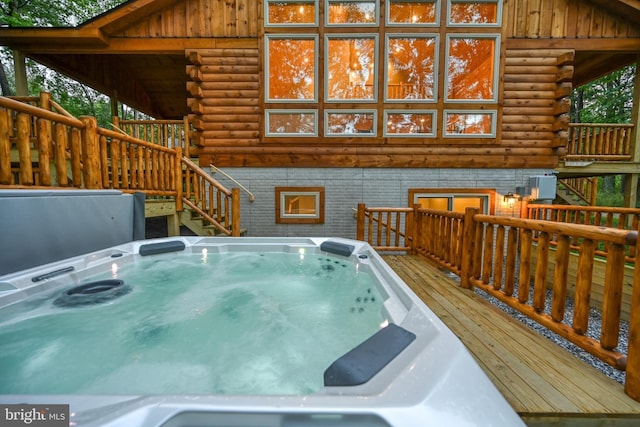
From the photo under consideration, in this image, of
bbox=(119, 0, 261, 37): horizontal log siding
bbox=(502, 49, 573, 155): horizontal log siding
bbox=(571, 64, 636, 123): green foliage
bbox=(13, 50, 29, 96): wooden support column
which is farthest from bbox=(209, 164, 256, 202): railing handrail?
bbox=(571, 64, 636, 123): green foliage

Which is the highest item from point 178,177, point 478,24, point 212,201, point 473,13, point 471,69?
point 473,13

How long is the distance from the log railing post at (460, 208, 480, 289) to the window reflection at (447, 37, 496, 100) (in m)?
3.35

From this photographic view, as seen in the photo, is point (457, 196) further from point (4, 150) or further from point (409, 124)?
point (4, 150)

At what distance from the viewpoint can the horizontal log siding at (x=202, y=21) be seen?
4.99 m

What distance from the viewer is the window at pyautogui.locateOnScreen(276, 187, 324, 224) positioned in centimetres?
520

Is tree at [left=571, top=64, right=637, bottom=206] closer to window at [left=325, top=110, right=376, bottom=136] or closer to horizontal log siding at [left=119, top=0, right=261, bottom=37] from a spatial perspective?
window at [left=325, top=110, right=376, bottom=136]

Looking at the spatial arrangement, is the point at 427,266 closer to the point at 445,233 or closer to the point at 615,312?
the point at 445,233

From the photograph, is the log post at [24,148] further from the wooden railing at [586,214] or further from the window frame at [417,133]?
the wooden railing at [586,214]

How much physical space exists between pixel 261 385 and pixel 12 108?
3.07 meters

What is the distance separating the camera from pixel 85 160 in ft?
9.38

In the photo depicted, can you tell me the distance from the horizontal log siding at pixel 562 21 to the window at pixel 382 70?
404 mm

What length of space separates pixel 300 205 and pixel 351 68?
2836mm

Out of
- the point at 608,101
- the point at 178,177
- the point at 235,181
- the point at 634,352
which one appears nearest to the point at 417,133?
the point at 235,181

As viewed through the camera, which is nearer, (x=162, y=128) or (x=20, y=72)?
(x=20, y=72)
